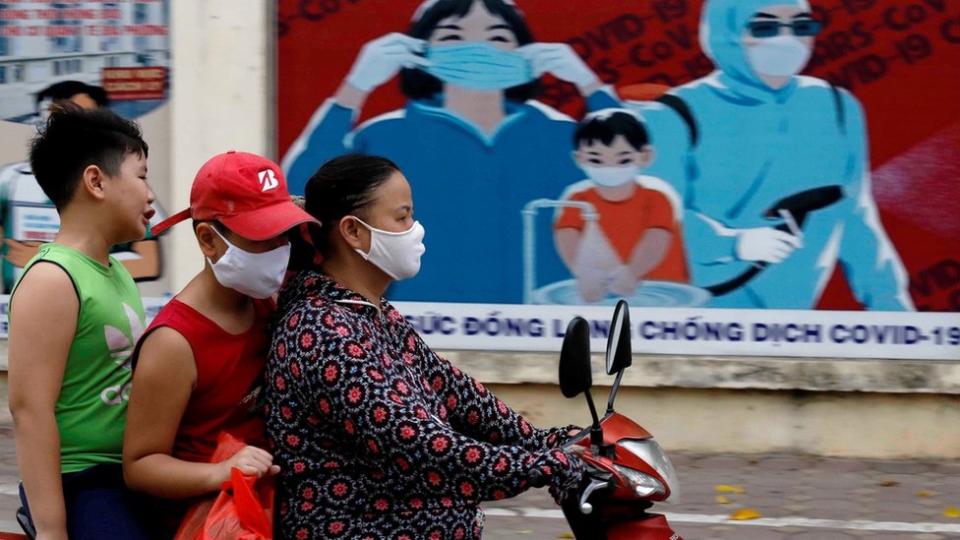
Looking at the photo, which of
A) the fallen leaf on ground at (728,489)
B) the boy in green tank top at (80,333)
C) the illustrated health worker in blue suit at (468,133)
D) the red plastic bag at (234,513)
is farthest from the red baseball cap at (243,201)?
the illustrated health worker in blue suit at (468,133)

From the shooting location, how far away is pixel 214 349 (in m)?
2.63

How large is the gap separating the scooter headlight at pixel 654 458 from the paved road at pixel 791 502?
120 inches

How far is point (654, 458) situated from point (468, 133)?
4.93m

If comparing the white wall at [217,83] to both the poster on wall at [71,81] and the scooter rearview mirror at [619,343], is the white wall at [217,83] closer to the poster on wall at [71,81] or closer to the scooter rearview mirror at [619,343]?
the poster on wall at [71,81]

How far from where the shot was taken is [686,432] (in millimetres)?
7320

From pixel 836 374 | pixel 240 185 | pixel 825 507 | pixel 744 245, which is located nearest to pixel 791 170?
pixel 744 245

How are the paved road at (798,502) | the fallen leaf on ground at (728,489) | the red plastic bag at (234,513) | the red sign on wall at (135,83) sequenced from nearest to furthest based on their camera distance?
1. the red plastic bag at (234,513)
2. the paved road at (798,502)
3. the fallen leaf on ground at (728,489)
4. the red sign on wall at (135,83)

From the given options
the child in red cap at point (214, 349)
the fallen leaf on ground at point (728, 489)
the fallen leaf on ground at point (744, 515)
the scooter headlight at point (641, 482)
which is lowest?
the fallen leaf on ground at point (728, 489)

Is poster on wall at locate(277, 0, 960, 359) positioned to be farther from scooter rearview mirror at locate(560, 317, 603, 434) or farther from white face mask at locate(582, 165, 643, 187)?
scooter rearview mirror at locate(560, 317, 603, 434)

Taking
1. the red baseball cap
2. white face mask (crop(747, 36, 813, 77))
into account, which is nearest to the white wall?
white face mask (crop(747, 36, 813, 77))

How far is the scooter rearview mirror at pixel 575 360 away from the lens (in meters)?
2.56

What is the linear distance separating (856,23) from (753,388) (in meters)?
1.91

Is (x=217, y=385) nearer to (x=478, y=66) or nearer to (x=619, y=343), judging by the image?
(x=619, y=343)

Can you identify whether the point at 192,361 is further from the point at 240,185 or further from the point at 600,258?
the point at 600,258
